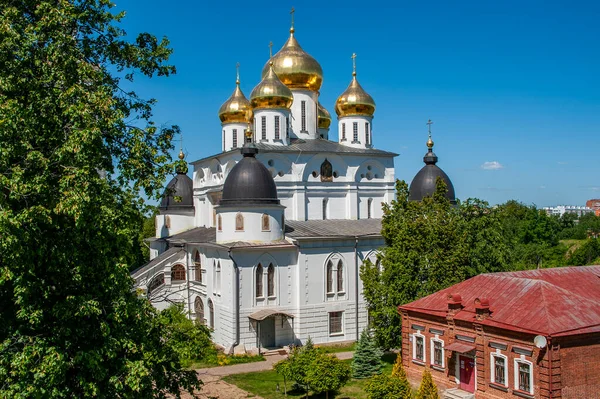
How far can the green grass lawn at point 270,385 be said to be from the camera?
1795 centimetres

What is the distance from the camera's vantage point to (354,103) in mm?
32062

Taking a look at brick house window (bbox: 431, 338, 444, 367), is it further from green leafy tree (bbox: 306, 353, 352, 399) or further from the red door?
green leafy tree (bbox: 306, 353, 352, 399)

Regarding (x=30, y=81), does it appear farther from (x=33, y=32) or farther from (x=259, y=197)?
(x=259, y=197)

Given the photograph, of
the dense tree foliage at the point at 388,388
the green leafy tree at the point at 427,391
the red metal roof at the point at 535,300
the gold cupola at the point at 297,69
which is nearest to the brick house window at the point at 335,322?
the red metal roof at the point at 535,300

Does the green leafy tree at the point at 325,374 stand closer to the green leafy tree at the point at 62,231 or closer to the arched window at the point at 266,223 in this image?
the green leafy tree at the point at 62,231

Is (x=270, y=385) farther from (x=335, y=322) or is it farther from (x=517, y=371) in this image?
(x=517, y=371)

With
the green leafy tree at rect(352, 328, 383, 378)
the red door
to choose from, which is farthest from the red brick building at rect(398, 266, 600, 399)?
the green leafy tree at rect(352, 328, 383, 378)

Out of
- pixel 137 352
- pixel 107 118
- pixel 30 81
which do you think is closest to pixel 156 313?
pixel 137 352

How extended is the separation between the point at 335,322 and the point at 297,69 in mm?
13070

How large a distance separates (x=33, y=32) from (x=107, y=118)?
5.90ft

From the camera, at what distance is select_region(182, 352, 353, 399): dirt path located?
17.9 meters

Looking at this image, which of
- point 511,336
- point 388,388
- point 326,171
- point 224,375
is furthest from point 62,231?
point 326,171

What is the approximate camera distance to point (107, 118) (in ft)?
33.3

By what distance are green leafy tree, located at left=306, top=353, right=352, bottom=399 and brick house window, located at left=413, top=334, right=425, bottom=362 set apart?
2.53 m
